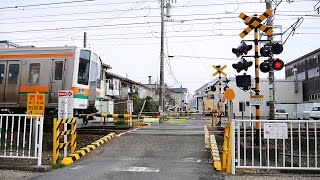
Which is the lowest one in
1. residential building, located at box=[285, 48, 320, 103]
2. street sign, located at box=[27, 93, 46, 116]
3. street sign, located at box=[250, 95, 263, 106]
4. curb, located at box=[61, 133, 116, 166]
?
curb, located at box=[61, 133, 116, 166]

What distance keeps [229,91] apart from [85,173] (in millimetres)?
3802

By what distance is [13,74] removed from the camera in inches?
596

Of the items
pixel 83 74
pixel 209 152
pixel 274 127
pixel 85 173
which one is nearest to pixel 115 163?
pixel 85 173

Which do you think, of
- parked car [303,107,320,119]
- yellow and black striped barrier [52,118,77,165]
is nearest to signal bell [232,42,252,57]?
yellow and black striped barrier [52,118,77,165]

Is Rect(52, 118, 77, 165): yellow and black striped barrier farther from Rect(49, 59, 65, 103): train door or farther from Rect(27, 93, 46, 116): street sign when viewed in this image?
Rect(49, 59, 65, 103): train door

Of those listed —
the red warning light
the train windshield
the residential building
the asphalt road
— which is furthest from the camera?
the residential building

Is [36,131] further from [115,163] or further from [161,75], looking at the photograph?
[161,75]

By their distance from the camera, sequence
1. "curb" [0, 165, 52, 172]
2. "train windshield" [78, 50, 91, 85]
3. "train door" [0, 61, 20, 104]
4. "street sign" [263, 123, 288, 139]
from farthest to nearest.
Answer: "train door" [0, 61, 20, 104]
"train windshield" [78, 50, 91, 85]
"curb" [0, 165, 52, 172]
"street sign" [263, 123, 288, 139]

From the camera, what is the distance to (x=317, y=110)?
32.0 meters

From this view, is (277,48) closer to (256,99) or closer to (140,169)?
(256,99)

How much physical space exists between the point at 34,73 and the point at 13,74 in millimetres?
1073

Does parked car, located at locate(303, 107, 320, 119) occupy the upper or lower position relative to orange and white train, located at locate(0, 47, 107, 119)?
lower

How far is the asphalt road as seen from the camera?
7.50 meters

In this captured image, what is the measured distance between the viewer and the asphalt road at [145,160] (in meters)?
7.50
